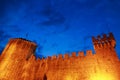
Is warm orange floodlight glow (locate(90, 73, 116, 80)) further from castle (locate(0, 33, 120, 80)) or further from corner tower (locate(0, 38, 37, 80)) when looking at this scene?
corner tower (locate(0, 38, 37, 80))

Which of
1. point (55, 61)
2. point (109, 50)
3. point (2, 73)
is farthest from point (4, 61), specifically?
point (109, 50)

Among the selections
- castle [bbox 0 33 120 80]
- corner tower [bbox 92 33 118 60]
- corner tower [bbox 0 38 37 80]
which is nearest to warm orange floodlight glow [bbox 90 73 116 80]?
castle [bbox 0 33 120 80]

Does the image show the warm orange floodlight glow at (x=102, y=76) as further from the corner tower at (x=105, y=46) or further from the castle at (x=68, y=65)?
the corner tower at (x=105, y=46)

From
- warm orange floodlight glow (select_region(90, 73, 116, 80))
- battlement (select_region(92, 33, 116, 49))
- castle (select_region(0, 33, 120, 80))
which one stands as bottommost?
warm orange floodlight glow (select_region(90, 73, 116, 80))

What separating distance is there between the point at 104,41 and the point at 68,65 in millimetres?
4264

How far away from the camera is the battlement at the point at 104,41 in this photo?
12038 mm

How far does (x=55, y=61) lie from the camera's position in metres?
13.2

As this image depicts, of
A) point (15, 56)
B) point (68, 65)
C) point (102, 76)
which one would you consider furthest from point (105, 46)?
point (15, 56)

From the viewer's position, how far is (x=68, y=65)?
12297mm

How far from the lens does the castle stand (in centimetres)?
1084

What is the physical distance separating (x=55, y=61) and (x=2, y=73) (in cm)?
622

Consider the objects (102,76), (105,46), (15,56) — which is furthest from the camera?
(15,56)

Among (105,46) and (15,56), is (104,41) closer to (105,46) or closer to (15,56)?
(105,46)

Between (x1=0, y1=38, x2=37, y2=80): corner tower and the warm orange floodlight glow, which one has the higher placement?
(x1=0, y1=38, x2=37, y2=80): corner tower
